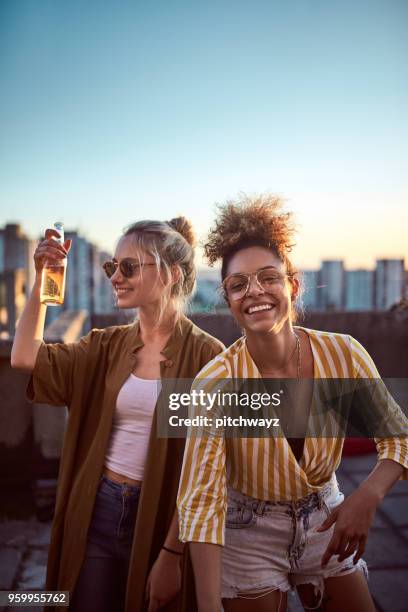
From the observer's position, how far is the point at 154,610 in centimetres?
171

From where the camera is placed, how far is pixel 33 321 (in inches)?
75.7

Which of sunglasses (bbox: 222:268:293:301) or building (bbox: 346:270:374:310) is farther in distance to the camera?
building (bbox: 346:270:374:310)

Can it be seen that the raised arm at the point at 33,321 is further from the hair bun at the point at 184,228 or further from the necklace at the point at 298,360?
the necklace at the point at 298,360

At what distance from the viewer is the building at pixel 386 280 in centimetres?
954

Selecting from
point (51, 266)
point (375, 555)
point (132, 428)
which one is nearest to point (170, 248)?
point (51, 266)

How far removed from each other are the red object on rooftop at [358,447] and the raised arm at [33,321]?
358cm

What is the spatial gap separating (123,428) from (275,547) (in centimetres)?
70

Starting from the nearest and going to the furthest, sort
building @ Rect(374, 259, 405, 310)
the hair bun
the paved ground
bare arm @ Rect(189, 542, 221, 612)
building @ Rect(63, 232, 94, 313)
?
bare arm @ Rect(189, 542, 221, 612)
the hair bun
the paved ground
building @ Rect(63, 232, 94, 313)
building @ Rect(374, 259, 405, 310)

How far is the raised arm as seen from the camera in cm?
190

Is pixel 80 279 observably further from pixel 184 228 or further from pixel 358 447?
pixel 184 228

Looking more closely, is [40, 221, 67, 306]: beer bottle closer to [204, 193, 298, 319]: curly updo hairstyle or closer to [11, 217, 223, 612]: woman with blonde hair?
[11, 217, 223, 612]: woman with blonde hair

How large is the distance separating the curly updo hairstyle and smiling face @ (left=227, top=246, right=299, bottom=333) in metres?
0.03

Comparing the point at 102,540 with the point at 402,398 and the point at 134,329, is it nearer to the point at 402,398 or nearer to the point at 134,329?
the point at 134,329

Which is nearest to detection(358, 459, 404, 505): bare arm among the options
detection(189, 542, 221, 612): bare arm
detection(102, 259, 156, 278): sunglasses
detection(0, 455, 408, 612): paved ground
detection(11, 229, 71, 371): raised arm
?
detection(189, 542, 221, 612): bare arm
